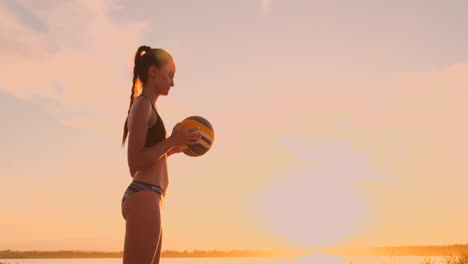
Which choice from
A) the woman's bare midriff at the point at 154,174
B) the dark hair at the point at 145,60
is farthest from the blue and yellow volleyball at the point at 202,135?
the dark hair at the point at 145,60

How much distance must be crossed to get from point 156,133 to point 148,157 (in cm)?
32

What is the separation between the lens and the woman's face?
5.16 m

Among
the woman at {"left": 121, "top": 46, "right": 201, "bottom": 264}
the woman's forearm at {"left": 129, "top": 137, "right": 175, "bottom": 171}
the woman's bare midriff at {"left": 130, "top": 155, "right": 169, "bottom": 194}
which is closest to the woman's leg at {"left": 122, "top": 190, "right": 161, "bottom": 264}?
the woman at {"left": 121, "top": 46, "right": 201, "bottom": 264}

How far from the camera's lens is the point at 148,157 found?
4.72m

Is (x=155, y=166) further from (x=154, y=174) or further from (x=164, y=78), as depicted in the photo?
(x=164, y=78)

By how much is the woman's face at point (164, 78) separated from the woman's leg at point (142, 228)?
105 centimetres

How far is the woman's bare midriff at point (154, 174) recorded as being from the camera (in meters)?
4.82

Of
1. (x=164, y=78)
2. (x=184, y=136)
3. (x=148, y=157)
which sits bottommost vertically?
(x=148, y=157)

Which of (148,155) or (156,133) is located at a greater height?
(156,133)

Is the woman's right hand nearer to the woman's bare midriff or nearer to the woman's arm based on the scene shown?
the woman's arm

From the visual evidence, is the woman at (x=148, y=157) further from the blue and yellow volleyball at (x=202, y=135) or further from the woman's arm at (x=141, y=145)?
the blue and yellow volleyball at (x=202, y=135)

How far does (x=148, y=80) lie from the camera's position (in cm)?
520

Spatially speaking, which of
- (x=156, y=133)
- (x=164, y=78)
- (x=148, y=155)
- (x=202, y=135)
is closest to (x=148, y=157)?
(x=148, y=155)

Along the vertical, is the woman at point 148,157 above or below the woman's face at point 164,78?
below
